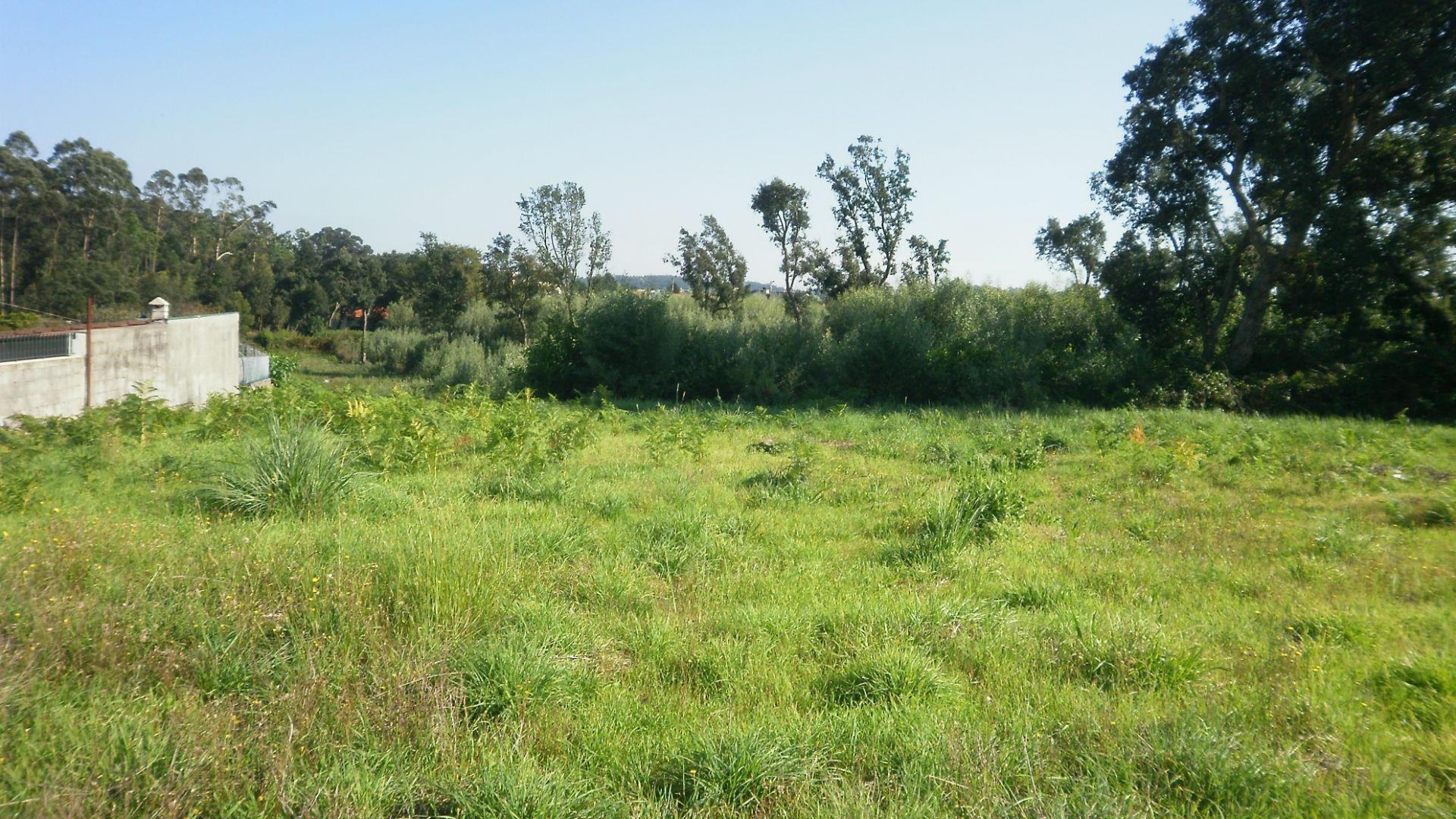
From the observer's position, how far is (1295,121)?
690 inches

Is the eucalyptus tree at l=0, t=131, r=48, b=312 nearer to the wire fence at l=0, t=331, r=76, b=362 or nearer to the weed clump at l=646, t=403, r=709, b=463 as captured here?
the wire fence at l=0, t=331, r=76, b=362

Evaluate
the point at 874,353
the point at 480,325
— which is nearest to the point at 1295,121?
the point at 874,353

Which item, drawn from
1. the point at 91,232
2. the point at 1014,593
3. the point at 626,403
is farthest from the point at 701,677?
the point at 91,232

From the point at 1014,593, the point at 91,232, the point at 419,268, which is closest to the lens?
the point at 1014,593

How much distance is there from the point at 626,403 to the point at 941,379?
737 centimetres

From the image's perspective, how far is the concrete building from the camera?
52.1 ft

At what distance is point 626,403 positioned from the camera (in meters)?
19.2

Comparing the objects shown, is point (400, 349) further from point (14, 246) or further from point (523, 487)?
point (523, 487)

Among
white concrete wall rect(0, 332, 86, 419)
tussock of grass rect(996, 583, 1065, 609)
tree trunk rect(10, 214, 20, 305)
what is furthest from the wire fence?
tree trunk rect(10, 214, 20, 305)

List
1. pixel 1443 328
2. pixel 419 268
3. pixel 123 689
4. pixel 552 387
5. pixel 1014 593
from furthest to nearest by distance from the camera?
pixel 419 268, pixel 552 387, pixel 1443 328, pixel 1014 593, pixel 123 689

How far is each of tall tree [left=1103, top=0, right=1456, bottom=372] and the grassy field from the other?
11.9 meters

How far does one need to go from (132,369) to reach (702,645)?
21.6 meters

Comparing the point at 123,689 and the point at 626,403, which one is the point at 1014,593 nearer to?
the point at 123,689

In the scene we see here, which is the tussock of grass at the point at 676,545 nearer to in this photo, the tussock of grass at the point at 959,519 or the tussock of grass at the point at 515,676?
the tussock of grass at the point at 959,519
